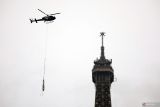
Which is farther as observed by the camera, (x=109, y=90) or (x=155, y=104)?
(x=155, y=104)

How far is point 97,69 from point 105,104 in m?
15.1

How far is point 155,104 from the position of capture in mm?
178625

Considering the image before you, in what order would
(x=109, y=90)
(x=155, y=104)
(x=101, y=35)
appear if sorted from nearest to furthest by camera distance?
(x=101, y=35), (x=109, y=90), (x=155, y=104)

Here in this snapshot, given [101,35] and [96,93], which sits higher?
[101,35]

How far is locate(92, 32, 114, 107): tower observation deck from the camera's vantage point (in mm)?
103125

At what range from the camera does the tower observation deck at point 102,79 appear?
4060 inches

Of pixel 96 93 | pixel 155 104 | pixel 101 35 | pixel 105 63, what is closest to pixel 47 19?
pixel 101 35

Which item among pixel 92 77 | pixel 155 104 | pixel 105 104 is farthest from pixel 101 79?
pixel 155 104

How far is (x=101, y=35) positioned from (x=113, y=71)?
584 inches

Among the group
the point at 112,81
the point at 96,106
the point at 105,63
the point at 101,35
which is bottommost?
the point at 96,106

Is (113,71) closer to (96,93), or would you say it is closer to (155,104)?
(96,93)

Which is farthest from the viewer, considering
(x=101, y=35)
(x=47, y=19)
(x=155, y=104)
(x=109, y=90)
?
(x=155, y=104)

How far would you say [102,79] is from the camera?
105125 mm

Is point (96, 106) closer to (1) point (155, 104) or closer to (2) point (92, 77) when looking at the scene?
(2) point (92, 77)
